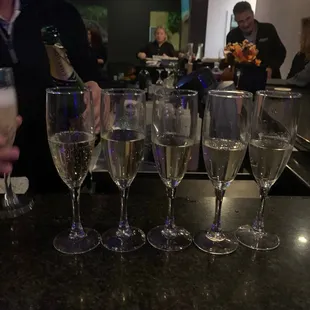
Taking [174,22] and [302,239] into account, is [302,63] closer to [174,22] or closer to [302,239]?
[302,239]

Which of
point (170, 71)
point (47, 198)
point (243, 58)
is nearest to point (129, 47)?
point (170, 71)

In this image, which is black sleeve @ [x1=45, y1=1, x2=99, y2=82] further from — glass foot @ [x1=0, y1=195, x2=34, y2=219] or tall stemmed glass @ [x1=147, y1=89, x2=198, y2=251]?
tall stemmed glass @ [x1=147, y1=89, x2=198, y2=251]

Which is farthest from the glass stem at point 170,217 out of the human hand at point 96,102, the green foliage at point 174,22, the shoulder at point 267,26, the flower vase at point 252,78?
the green foliage at point 174,22

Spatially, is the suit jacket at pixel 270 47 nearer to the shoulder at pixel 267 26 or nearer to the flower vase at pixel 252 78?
the shoulder at pixel 267 26

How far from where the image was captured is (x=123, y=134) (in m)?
0.58

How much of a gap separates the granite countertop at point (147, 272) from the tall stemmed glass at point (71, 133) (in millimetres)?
56

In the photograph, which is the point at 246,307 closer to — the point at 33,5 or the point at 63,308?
the point at 63,308

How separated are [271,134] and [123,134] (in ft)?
0.75

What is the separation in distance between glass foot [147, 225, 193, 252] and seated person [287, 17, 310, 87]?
1.18 meters

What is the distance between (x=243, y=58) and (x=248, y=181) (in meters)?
0.99

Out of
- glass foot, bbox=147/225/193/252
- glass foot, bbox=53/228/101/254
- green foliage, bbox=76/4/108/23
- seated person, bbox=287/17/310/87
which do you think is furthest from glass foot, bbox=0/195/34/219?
green foliage, bbox=76/4/108/23

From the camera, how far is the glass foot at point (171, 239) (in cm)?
59

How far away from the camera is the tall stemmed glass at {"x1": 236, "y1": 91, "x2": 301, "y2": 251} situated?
58 cm

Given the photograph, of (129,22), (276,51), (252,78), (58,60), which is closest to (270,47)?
(276,51)
